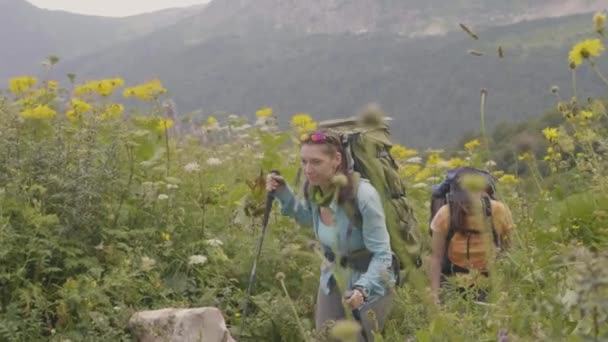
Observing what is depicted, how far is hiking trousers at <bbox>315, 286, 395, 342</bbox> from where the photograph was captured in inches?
155

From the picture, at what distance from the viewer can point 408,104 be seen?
370 ft

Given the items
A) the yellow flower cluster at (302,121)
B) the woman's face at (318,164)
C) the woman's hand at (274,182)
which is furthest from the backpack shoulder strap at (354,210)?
the yellow flower cluster at (302,121)

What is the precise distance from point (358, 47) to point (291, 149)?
169 m

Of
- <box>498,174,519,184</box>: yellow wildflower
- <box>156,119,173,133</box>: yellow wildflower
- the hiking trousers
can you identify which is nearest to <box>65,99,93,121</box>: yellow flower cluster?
<box>156,119,173,133</box>: yellow wildflower

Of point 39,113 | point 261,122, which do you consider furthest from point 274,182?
point 261,122

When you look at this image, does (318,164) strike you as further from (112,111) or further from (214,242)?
(112,111)

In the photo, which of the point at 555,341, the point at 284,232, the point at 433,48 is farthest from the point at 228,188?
the point at 433,48

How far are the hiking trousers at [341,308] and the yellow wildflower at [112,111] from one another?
2215mm

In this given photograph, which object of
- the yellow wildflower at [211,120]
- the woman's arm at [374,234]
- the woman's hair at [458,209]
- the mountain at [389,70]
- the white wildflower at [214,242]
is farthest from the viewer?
the mountain at [389,70]

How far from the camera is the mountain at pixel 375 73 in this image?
335 feet

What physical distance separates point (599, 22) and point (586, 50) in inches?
23.3

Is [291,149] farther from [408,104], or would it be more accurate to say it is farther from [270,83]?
[270,83]

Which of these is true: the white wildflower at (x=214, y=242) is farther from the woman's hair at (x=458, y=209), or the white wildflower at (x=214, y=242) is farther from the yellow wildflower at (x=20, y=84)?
the yellow wildflower at (x=20, y=84)

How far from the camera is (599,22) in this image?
8.64ft
